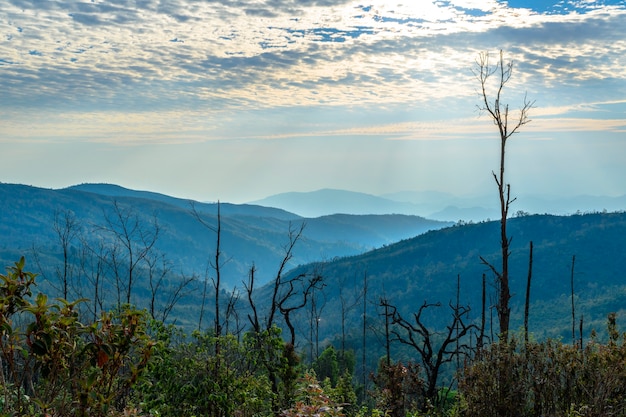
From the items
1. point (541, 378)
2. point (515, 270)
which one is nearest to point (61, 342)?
point (541, 378)

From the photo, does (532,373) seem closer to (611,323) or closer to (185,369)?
(611,323)

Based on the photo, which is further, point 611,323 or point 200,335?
point 611,323

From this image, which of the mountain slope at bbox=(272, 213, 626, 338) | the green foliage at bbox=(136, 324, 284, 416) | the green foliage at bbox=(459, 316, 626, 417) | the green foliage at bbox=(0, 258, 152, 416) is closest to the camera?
the green foliage at bbox=(0, 258, 152, 416)

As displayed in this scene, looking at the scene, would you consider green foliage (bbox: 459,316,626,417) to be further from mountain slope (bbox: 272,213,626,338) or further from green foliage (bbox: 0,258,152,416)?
mountain slope (bbox: 272,213,626,338)

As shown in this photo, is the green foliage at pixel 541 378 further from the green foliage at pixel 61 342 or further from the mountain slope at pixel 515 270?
the mountain slope at pixel 515 270

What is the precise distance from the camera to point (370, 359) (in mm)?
89062

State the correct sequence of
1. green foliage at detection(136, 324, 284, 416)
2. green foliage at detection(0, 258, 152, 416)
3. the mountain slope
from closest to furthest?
1. green foliage at detection(0, 258, 152, 416)
2. green foliage at detection(136, 324, 284, 416)
3. the mountain slope

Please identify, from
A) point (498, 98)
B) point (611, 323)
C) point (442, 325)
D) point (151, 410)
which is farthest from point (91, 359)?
point (442, 325)

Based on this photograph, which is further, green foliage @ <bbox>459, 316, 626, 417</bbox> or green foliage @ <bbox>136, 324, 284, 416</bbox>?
green foliage @ <bbox>459, 316, 626, 417</bbox>

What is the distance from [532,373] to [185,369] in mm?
5729

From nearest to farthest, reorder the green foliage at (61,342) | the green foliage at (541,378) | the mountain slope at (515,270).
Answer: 1. the green foliage at (61,342)
2. the green foliage at (541,378)
3. the mountain slope at (515,270)

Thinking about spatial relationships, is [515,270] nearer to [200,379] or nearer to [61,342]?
[200,379]

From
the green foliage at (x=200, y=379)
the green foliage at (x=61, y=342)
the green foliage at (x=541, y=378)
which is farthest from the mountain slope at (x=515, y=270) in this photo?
the green foliage at (x=61, y=342)

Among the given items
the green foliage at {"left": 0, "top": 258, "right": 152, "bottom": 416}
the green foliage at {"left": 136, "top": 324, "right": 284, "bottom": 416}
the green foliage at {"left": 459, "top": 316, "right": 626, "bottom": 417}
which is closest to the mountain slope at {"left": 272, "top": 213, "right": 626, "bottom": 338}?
the green foliage at {"left": 459, "top": 316, "right": 626, "bottom": 417}
